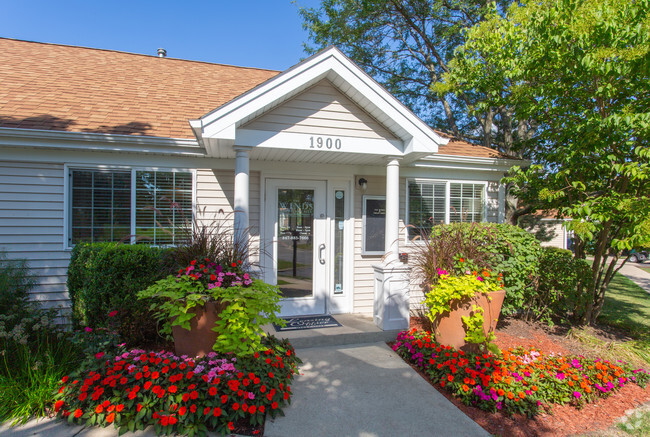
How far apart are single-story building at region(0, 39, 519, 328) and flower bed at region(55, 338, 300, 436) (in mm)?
1749

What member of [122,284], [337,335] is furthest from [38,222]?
[337,335]

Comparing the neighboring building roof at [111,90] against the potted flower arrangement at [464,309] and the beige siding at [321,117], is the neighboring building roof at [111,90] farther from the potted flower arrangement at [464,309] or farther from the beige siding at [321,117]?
the potted flower arrangement at [464,309]

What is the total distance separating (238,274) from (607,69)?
516 cm

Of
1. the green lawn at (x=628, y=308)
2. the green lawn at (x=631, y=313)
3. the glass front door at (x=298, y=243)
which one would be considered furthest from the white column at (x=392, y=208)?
the green lawn at (x=628, y=308)

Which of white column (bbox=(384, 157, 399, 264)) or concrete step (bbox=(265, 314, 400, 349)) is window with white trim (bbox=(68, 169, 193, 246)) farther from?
white column (bbox=(384, 157, 399, 264))

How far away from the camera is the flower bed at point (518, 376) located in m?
3.52

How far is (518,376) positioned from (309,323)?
287cm

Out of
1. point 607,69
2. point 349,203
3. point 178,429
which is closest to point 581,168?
point 607,69

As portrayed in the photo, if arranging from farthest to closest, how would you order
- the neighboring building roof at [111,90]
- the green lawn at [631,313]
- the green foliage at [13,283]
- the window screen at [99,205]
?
the neighboring building roof at [111,90] < the window screen at [99,205] < the green lawn at [631,313] < the green foliage at [13,283]

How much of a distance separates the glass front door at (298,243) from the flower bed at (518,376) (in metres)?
1.96

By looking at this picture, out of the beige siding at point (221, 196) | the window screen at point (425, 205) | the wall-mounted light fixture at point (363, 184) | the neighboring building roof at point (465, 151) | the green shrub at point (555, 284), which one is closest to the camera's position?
the beige siding at point (221, 196)

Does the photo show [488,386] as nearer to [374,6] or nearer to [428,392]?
[428,392]

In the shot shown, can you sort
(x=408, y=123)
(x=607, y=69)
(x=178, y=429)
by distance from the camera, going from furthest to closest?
1. (x=408, y=123)
2. (x=607, y=69)
3. (x=178, y=429)

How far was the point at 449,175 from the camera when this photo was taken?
6.73 metres
